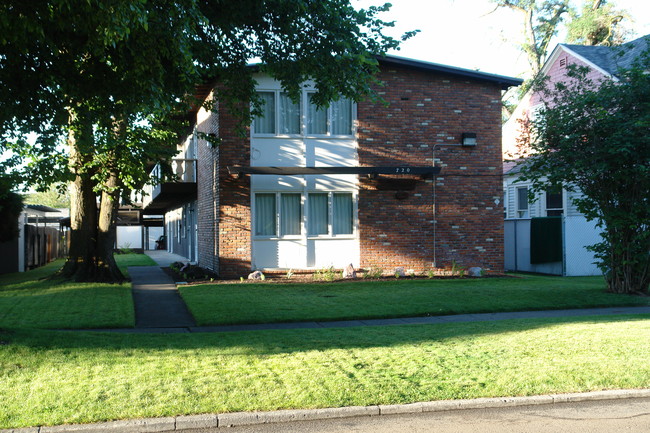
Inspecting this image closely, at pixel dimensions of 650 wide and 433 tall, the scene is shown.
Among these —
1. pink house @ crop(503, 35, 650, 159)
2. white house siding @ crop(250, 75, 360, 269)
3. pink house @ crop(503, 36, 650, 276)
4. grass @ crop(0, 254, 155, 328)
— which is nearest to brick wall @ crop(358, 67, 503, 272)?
white house siding @ crop(250, 75, 360, 269)

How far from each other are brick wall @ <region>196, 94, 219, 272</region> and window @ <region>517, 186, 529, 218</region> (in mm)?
15080

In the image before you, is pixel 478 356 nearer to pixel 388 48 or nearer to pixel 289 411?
pixel 289 411

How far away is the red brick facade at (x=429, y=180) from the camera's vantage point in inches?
795

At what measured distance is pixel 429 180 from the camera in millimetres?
20516

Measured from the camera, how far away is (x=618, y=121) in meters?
14.5

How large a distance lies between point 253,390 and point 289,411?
0.64 m

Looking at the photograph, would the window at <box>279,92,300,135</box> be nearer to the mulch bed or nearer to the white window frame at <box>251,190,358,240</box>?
the white window frame at <box>251,190,358,240</box>

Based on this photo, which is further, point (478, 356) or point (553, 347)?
point (553, 347)

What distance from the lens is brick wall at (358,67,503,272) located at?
66.3 feet

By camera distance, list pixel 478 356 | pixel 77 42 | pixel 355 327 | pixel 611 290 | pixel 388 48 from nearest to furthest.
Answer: pixel 478 356, pixel 77 42, pixel 355 327, pixel 388 48, pixel 611 290

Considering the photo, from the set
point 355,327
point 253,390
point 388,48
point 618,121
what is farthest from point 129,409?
point 618,121

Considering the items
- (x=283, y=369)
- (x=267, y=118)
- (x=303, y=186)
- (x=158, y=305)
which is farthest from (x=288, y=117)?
(x=283, y=369)

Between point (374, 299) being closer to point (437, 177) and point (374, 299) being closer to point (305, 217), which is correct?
point (305, 217)

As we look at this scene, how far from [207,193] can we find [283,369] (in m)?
14.9
